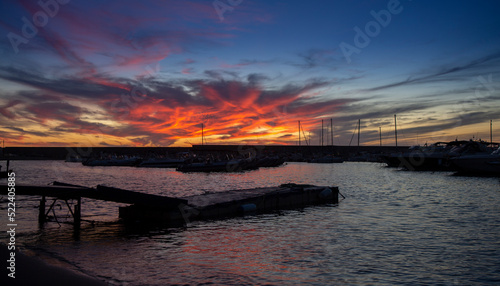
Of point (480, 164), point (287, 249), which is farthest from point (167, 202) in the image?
point (480, 164)

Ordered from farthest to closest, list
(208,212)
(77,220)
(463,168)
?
1. (463,168)
2. (208,212)
3. (77,220)

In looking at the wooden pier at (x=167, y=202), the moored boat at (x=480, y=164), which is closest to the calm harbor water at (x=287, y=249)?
the wooden pier at (x=167, y=202)

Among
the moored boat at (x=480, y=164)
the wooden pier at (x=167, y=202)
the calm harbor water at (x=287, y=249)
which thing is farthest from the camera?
the moored boat at (x=480, y=164)

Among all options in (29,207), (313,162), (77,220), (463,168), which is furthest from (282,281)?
(313,162)

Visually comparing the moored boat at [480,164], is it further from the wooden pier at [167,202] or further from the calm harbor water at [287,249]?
the wooden pier at [167,202]

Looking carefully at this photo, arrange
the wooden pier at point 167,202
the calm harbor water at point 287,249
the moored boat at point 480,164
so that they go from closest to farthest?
the calm harbor water at point 287,249 < the wooden pier at point 167,202 < the moored boat at point 480,164

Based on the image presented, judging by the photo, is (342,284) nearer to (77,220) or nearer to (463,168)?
(77,220)

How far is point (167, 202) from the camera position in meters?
20.1

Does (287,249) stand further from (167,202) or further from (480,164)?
(480,164)

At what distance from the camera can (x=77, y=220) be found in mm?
19859

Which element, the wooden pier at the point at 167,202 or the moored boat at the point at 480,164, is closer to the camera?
the wooden pier at the point at 167,202


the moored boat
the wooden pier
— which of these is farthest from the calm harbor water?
the moored boat

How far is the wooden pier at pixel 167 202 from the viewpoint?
18625 mm

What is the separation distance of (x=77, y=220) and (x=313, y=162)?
154811mm
